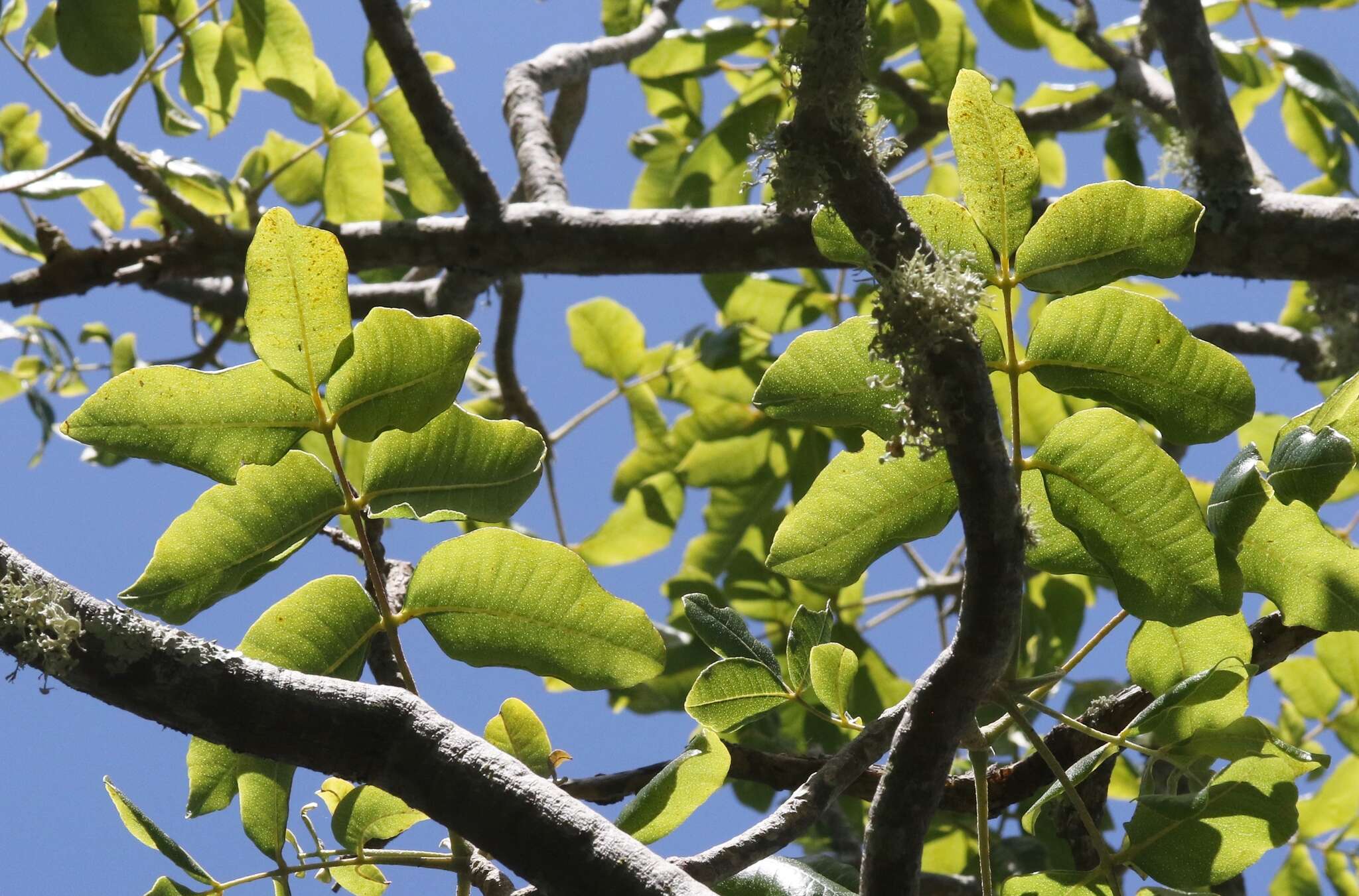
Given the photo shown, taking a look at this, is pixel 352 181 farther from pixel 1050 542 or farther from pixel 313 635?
pixel 1050 542

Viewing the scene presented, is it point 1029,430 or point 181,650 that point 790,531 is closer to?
point 181,650

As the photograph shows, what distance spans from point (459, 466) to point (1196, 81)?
5.42ft

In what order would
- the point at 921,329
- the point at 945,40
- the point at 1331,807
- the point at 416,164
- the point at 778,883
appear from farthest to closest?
the point at 945,40, the point at 416,164, the point at 1331,807, the point at 778,883, the point at 921,329

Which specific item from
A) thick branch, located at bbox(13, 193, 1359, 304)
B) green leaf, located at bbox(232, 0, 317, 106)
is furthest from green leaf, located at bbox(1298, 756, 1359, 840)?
green leaf, located at bbox(232, 0, 317, 106)

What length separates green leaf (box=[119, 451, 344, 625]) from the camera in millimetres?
873

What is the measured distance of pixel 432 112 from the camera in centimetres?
189

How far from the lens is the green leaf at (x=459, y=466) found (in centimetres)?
95

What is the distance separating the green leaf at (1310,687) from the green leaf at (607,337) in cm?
132

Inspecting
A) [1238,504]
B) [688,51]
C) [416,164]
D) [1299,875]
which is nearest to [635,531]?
[416,164]

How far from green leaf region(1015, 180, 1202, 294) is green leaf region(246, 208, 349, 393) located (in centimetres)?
51

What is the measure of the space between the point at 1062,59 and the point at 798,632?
6.28 feet

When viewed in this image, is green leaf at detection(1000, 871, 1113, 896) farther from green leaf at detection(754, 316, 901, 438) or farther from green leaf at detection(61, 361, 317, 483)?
green leaf at detection(61, 361, 317, 483)


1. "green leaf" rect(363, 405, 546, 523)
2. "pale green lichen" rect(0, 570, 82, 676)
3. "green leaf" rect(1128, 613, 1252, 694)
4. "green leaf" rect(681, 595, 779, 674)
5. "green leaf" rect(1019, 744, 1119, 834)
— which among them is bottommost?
"green leaf" rect(1019, 744, 1119, 834)

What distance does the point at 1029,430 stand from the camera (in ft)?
5.70
